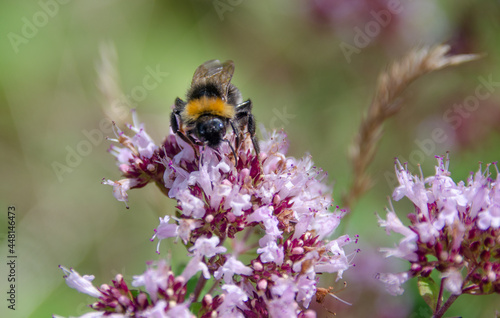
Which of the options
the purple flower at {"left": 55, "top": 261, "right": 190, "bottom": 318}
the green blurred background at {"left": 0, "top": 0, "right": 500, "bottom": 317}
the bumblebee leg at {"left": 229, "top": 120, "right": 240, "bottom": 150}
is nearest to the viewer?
the purple flower at {"left": 55, "top": 261, "right": 190, "bottom": 318}

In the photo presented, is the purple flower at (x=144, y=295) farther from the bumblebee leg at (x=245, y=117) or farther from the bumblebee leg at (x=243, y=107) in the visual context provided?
the bumblebee leg at (x=243, y=107)

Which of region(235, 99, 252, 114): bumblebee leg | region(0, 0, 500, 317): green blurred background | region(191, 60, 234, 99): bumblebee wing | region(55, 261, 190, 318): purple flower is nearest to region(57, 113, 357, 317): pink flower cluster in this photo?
region(55, 261, 190, 318): purple flower

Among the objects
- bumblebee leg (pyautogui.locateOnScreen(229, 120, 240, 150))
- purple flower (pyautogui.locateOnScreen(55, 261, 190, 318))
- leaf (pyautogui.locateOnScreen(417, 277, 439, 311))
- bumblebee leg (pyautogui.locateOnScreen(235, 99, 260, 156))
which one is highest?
bumblebee leg (pyautogui.locateOnScreen(235, 99, 260, 156))

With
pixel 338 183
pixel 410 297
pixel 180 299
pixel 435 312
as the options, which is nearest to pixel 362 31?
pixel 338 183

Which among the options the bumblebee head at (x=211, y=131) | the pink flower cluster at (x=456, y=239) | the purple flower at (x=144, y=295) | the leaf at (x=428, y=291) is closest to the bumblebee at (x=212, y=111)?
the bumblebee head at (x=211, y=131)

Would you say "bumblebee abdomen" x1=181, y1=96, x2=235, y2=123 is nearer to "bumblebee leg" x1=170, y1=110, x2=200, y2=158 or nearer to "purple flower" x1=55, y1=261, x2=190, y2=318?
"bumblebee leg" x1=170, y1=110, x2=200, y2=158

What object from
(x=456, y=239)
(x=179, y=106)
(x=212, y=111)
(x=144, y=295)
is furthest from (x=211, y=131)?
(x=456, y=239)
